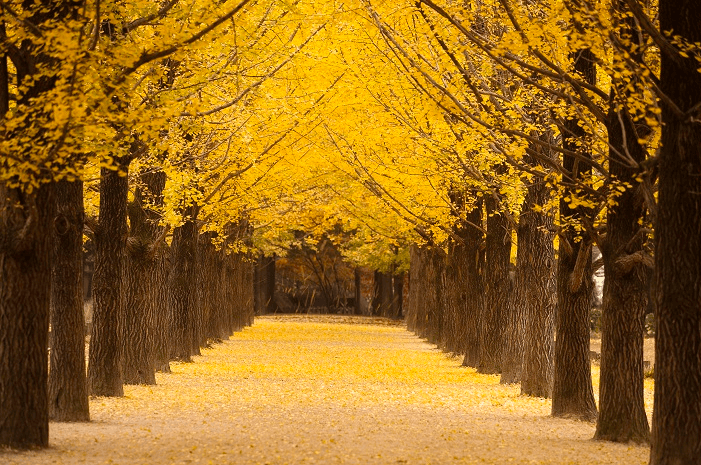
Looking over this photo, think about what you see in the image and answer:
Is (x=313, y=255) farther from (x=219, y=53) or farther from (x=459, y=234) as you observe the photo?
(x=219, y=53)

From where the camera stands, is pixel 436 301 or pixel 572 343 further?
pixel 436 301

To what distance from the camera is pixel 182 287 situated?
81.8 feet

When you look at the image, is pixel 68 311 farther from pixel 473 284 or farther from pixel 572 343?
pixel 473 284

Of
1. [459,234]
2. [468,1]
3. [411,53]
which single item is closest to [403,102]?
[411,53]

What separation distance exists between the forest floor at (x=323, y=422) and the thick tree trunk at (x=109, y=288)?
1.35 feet

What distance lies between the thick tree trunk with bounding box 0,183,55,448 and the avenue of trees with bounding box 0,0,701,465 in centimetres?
2

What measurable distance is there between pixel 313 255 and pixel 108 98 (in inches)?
2261

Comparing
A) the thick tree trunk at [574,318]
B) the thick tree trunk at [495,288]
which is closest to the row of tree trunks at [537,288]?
the thick tree trunk at [574,318]

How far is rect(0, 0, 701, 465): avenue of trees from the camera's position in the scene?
8.93m

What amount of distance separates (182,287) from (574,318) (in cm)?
1308

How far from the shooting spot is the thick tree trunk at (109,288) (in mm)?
15133

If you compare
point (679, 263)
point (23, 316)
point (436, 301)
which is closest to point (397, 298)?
point (436, 301)

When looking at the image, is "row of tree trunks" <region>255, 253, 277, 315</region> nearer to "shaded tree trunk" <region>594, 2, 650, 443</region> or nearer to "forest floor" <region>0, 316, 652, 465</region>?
"forest floor" <region>0, 316, 652, 465</region>

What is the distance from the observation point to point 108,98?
29.8 feet
